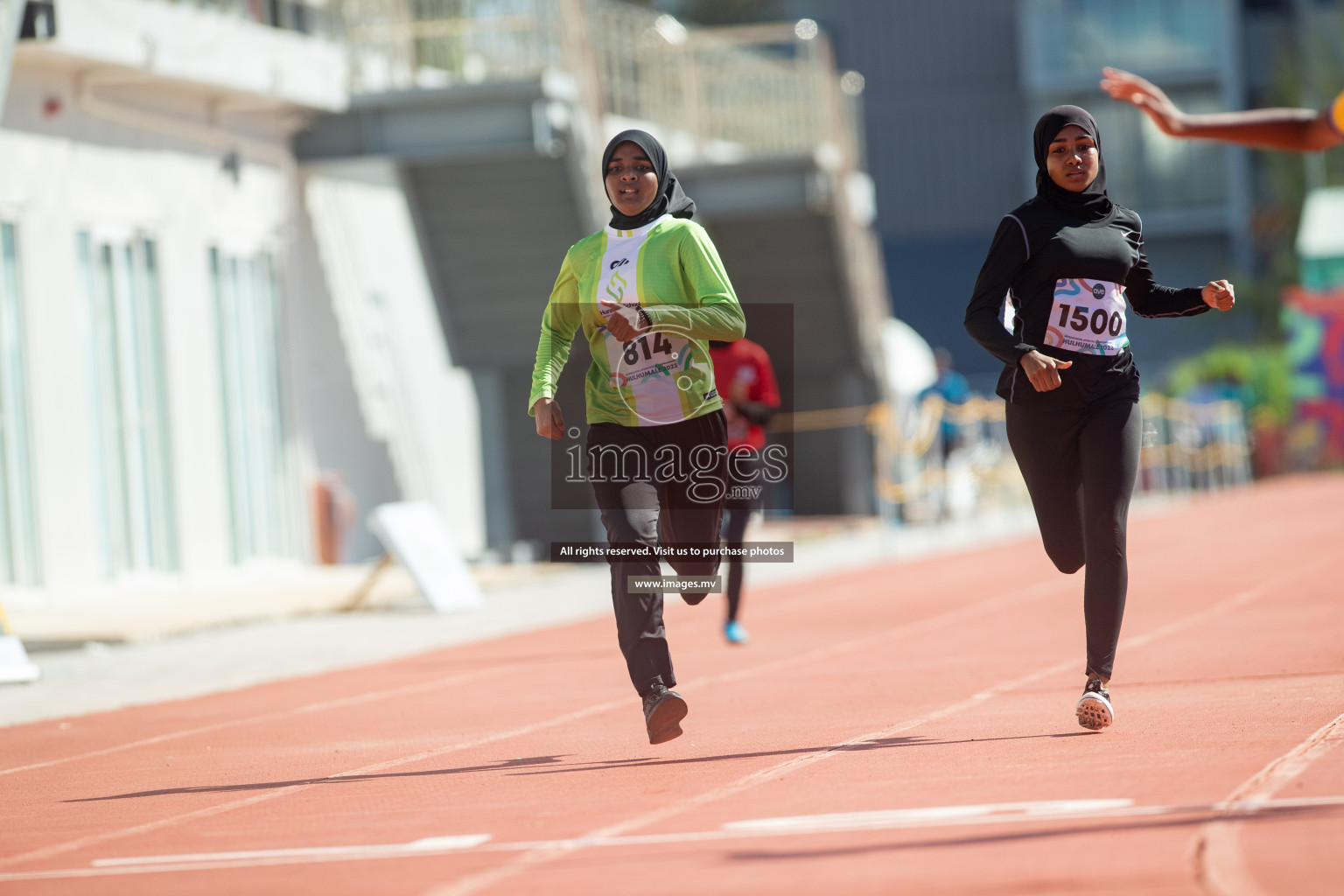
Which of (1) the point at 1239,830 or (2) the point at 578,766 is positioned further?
(2) the point at 578,766

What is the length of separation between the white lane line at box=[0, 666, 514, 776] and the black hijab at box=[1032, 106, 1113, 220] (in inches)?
175

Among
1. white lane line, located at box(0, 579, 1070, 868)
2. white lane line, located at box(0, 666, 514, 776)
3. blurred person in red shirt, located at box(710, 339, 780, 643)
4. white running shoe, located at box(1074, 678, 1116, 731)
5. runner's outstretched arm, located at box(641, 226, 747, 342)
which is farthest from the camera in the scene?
blurred person in red shirt, located at box(710, 339, 780, 643)

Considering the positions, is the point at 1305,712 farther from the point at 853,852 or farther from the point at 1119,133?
the point at 1119,133

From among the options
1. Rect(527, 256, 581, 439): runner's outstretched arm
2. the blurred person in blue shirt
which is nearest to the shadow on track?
Rect(527, 256, 581, 439): runner's outstretched arm

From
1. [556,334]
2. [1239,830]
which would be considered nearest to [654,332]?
[556,334]

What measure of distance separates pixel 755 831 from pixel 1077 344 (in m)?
2.56

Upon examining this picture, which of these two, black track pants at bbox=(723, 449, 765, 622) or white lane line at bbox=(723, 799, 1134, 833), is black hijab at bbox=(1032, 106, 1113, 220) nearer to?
white lane line at bbox=(723, 799, 1134, 833)

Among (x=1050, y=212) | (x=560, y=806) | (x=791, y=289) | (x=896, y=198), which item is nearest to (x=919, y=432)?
(x=791, y=289)

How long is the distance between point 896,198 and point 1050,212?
43496 mm

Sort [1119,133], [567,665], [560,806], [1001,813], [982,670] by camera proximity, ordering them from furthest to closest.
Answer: [1119,133], [567,665], [982,670], [560,806], [1001,813]

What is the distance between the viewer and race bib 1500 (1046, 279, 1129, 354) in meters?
7.19

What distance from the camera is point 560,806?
6121mm

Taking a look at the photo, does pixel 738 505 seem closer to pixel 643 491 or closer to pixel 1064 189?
pixel 643 491

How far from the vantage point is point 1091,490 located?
7121mm
